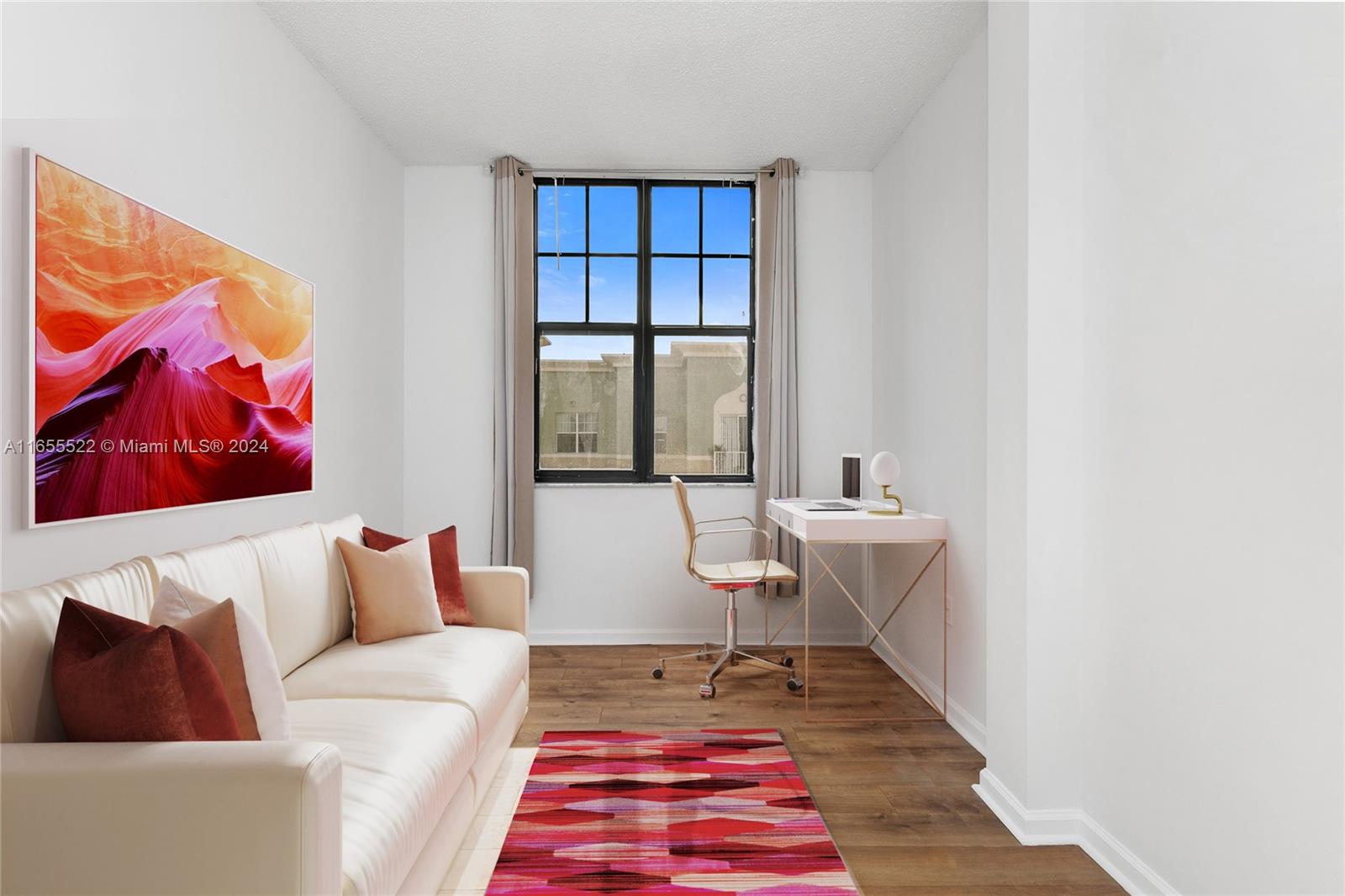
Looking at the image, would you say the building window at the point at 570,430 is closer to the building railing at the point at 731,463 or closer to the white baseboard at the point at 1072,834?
the building railing at the point at 731,463

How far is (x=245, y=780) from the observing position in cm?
121

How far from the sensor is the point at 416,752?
1.76 meters

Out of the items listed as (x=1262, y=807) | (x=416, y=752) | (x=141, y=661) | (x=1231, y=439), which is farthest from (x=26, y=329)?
(x=1262, y=807)

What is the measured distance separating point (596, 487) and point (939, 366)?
210 cm

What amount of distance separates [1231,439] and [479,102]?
345 centimetres

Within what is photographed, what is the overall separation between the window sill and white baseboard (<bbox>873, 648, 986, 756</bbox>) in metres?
1.39

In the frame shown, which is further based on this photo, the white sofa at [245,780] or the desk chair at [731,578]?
the desk chair at [731,578]

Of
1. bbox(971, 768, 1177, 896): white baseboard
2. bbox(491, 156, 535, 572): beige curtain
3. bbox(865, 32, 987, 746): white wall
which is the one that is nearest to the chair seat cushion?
A: bbox(865, 32, 987, 746): white wall

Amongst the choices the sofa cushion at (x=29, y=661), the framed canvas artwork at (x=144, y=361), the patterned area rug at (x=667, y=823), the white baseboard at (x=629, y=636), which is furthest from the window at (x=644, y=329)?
the sofa cushion at (x=29, y=661)

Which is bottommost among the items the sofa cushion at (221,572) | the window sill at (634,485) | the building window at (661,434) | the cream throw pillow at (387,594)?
the cream throw pillow at (387,594)

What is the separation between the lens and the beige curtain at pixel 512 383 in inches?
172

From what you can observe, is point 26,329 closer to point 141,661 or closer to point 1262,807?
point 141,661

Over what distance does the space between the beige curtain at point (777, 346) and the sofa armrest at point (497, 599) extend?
1.88 meters

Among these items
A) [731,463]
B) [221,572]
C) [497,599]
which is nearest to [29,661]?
[221,572]
